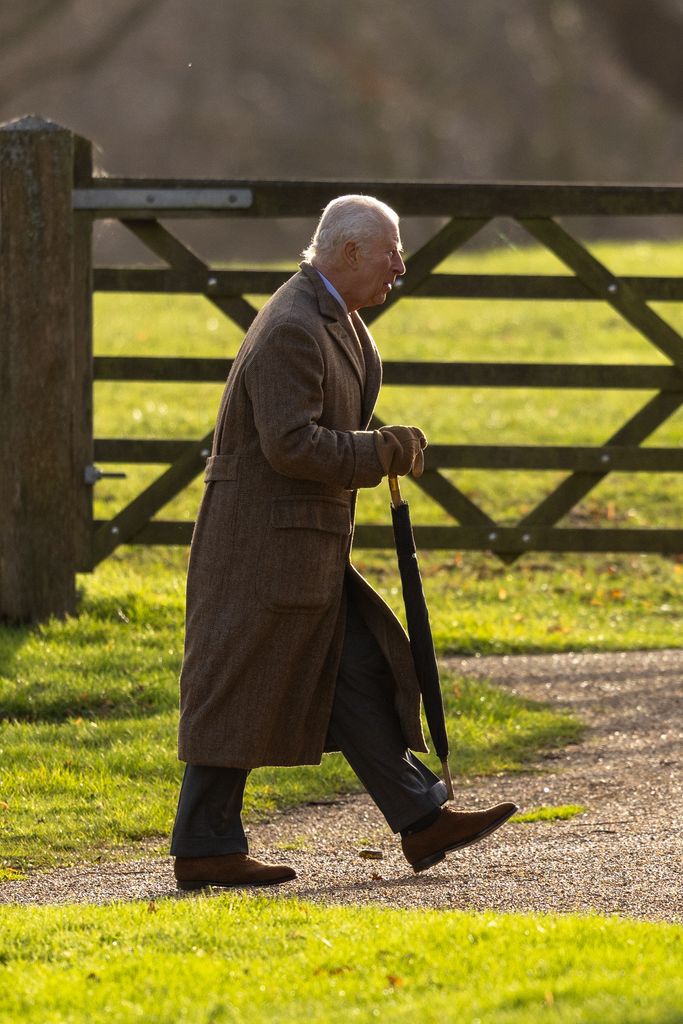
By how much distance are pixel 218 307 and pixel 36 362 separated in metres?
0.93

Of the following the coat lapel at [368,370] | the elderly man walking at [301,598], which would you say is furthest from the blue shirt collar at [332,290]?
the coat lapel at [368,370]

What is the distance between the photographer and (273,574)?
4789mm

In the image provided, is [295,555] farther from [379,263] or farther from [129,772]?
[129,772]

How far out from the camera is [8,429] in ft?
25.4

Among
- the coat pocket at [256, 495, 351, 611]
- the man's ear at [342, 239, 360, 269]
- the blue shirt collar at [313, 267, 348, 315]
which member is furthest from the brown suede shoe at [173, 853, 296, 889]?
the man's ear at [342, 239, 360, 269]

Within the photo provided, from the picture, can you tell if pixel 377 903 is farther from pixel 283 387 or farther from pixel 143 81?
pixel 143 81

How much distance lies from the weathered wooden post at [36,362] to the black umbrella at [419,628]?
10.1ft

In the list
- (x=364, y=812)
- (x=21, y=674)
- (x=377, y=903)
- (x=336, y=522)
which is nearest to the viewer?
(x=377, y=903)

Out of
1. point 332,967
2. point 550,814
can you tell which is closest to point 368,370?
point 550,814

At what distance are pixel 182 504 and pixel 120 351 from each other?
5745 mm

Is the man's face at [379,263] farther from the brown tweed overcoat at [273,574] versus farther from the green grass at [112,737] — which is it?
the green grass at [112,737]

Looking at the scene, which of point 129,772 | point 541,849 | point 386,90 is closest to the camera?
point 541,849

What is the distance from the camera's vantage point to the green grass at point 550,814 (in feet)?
18.4

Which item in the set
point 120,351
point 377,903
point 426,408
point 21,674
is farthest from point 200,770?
point 120,351
